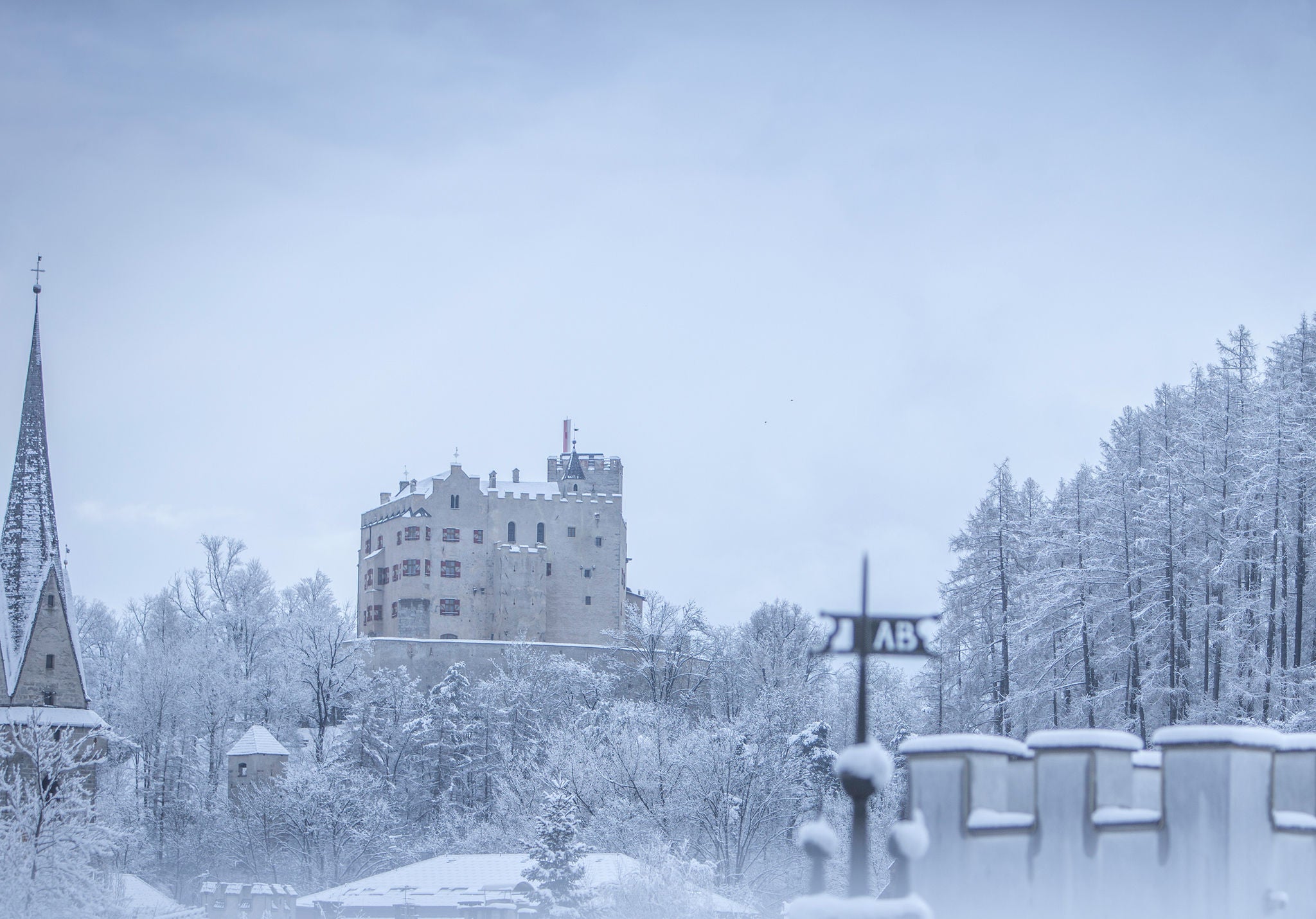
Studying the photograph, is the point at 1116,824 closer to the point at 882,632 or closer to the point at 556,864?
the point at 882,632

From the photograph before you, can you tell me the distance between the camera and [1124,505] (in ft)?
137

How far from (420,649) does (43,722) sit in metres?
41.9

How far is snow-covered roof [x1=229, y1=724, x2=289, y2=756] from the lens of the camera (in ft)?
221

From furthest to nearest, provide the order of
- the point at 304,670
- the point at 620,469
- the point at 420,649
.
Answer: the point at 620,469, the point at 420,649, the point at 304,670

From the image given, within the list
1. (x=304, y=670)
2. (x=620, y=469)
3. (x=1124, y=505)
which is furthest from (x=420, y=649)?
(x=1124, y=505)

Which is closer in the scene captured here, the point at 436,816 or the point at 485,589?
the point at 436,816

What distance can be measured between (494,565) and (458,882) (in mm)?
47301

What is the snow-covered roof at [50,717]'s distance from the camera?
40.9m

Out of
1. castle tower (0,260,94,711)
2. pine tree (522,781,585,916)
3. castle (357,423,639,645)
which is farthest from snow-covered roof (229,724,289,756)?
pine tree (522,781,585,916)

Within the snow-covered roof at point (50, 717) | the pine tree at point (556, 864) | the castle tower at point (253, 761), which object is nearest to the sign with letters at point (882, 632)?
the pine tree at point (556, 864)

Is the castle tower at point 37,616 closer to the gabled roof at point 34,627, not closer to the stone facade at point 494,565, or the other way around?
the gabled roof at point 34,627

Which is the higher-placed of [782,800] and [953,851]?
[953,851]

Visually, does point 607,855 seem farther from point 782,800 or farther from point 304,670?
point 304,670

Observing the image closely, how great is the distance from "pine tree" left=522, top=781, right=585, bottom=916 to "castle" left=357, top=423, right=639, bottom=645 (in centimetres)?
4875
